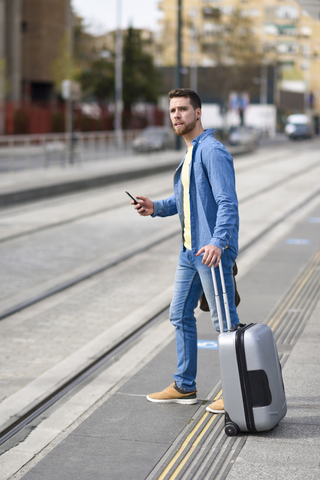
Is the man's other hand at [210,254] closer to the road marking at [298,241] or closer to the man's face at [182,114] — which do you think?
the man's face at [182,114]

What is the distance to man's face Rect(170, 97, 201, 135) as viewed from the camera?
4.57 meters

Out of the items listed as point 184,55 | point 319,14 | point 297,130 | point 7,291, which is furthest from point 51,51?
point 184,55

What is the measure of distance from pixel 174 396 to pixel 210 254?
44.9 inches

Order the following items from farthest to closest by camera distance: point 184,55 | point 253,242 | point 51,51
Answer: point 184,55 < point 51,51 < point 253,242

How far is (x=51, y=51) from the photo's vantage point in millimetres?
58375

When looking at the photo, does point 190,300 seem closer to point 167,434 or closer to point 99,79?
point 167,434

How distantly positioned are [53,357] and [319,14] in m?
8.11

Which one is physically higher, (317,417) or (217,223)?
(217,223)

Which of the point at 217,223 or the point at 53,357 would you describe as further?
the point at 53,357

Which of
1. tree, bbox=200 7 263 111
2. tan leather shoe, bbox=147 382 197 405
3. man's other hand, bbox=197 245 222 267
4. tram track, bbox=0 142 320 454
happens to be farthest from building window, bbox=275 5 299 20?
man's other hand, bbox=197 245 222 267

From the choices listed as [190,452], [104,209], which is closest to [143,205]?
[190,452]

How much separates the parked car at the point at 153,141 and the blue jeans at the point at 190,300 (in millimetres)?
33675

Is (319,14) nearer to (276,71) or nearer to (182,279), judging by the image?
(182,279)

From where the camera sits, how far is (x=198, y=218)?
4594 millimetres
